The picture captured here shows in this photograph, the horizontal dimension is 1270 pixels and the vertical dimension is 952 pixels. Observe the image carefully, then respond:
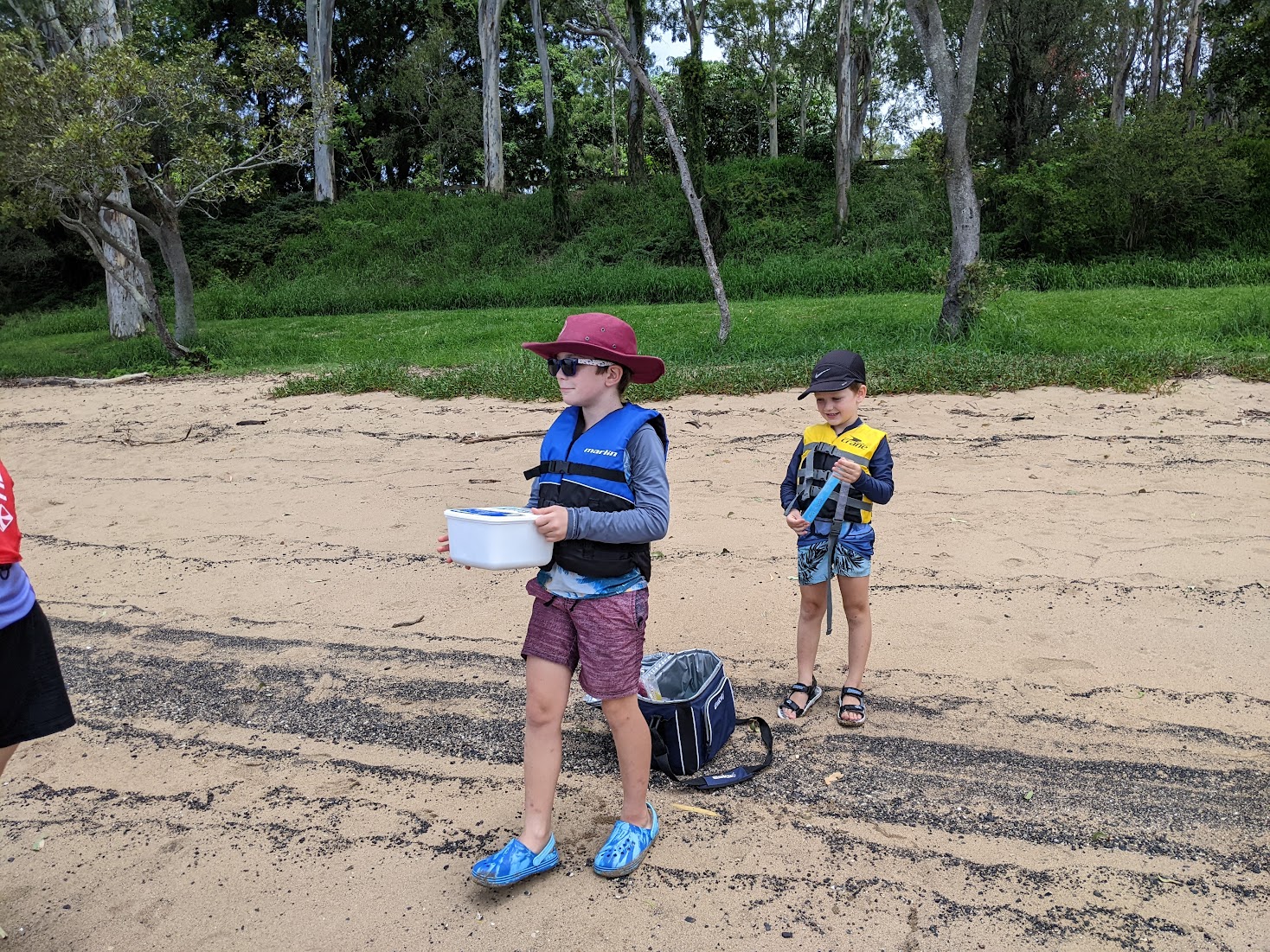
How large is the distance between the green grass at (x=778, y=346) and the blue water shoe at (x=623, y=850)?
712 cm

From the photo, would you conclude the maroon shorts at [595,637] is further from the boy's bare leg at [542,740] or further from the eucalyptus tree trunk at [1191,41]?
the eucalyptus tree trunk at [1191,41]

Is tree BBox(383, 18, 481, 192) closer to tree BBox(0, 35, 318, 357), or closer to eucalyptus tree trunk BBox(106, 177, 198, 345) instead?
tree BBox(0, 35, 318, 357)

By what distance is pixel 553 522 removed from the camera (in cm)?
259

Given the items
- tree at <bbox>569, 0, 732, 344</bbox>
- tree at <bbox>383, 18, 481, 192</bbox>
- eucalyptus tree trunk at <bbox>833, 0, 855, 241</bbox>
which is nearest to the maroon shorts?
tree at <bbox>569, 0, 732, 344</bbox>

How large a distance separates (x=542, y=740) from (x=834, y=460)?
1.61m

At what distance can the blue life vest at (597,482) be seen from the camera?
276 cm

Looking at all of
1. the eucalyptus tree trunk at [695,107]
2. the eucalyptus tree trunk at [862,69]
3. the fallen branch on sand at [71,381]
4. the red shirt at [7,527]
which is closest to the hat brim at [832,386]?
the red shirt at [7,527]

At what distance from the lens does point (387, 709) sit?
4.18 meters

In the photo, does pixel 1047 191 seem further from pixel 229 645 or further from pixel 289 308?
pixel 229 645

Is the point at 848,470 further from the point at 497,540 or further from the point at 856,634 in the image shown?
the point at 497,540

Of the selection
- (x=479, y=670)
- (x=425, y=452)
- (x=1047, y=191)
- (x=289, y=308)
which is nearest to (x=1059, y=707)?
(x=479, y=670)

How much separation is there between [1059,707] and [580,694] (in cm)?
203

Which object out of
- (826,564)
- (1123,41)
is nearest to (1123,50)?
(1123,41)

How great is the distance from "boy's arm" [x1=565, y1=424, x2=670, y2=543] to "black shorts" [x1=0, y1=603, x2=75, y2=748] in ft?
4.98
